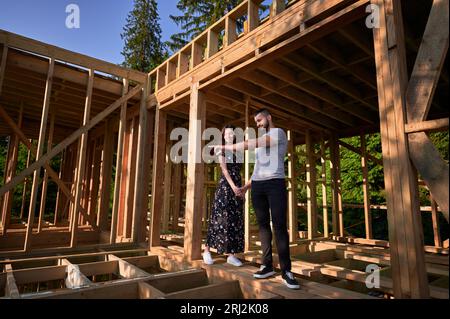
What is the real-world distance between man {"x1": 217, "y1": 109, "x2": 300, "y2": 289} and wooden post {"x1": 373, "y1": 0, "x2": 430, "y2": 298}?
84cm

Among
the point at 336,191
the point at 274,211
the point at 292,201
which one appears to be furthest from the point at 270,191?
the point at 336,191

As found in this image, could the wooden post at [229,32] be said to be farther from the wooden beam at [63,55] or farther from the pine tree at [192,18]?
the pine tree at [192,18]

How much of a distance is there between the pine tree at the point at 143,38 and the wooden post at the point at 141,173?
1260 cm

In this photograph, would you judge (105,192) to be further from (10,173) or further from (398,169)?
(398,169)

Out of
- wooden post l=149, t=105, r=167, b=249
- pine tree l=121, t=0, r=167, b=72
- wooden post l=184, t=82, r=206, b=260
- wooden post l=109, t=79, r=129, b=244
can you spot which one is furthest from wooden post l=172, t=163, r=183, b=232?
pine tree l=121, t=0, r=167, b=72

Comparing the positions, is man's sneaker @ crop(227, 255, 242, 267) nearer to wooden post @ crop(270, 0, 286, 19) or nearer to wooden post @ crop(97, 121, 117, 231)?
wooden post @ crop(270, 0, 286, 19)

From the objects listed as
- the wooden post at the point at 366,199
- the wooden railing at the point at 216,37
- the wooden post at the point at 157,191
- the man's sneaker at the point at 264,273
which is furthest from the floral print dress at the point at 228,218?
the wooden post at the point at 366,199

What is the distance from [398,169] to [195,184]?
2559 millimetres

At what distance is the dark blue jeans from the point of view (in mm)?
2480

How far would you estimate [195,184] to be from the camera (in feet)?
12.8

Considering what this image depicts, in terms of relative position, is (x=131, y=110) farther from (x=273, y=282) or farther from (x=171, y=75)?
(x=273, y=282)

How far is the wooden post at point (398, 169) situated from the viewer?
1.89 meters

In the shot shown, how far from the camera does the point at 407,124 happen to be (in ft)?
6.57
